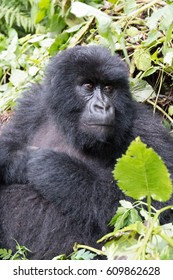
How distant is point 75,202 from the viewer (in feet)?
13.7

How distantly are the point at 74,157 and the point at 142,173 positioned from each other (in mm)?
1489

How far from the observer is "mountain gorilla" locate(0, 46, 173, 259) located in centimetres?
421

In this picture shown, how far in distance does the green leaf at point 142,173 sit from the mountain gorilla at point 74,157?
117 centimetres

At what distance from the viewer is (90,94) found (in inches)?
174

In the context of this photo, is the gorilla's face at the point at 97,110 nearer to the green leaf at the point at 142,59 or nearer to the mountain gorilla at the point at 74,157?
the mountain gorilla at the point at 74,157

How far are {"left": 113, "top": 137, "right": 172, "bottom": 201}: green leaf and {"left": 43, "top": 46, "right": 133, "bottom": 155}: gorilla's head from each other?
1256 millimetres

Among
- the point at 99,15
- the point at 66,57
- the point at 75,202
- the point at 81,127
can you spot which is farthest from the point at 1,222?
the point at 99,15

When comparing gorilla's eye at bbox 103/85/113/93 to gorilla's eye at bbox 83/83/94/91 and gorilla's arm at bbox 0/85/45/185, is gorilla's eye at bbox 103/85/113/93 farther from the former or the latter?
gorilla's arm at bbox 0/85/45/185

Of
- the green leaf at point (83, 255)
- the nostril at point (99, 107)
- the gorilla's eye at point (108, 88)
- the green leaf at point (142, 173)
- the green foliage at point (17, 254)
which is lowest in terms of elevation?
the green foliage at point (17, 254)

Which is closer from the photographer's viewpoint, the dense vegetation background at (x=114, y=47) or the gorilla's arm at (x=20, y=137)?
the dense vegetation background at (x=114, y=47)

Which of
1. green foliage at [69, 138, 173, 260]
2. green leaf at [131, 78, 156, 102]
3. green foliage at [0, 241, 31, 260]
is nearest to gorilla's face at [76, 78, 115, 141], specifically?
green leaf at [131, 78, 156, 102]

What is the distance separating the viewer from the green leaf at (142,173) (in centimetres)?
289

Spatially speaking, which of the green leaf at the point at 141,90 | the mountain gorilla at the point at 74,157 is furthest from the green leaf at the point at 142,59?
the mountain gorilla at the point at 74,157
